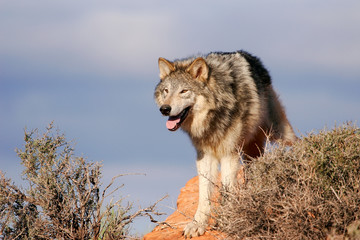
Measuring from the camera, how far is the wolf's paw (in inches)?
255

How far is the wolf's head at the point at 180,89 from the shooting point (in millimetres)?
6820

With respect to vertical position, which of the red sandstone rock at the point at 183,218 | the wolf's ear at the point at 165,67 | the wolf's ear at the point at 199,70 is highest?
the wolf's ear at the point at 165,67

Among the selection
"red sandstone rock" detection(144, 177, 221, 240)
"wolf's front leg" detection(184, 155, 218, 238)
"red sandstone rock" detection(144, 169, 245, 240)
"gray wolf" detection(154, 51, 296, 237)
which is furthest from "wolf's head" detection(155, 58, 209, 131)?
"red sandstone rock" detection(144, 177, 221, 240)

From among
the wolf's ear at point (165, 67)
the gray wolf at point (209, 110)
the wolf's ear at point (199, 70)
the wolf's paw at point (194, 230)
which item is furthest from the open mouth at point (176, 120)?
the wolf's paw at point (194, 230)

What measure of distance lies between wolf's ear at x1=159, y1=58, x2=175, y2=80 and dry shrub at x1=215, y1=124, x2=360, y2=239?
2.30 m

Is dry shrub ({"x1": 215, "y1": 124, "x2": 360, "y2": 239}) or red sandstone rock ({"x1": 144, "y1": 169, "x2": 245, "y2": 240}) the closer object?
dry shrub ({"x1": 215, "y1": 124, "x2": 360, "y2": 239})

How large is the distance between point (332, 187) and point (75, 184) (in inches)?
153

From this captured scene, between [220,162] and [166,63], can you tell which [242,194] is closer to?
[220,162]

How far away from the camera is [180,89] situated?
6.94m

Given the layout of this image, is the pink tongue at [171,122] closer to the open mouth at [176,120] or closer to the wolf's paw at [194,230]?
the open mouth at [176,120]

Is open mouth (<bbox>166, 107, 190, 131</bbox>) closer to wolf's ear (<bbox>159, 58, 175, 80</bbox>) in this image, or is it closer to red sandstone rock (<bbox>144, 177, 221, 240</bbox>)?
wolf's ear (<bbox>159, 58, 175, 80</bbox>)

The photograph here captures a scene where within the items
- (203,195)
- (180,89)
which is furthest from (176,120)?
(203,195)

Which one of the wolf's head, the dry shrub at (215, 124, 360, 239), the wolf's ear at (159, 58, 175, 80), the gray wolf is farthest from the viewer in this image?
the wolf's ear at (159, 58, 175, 80)

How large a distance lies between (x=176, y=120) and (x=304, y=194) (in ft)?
8.76
